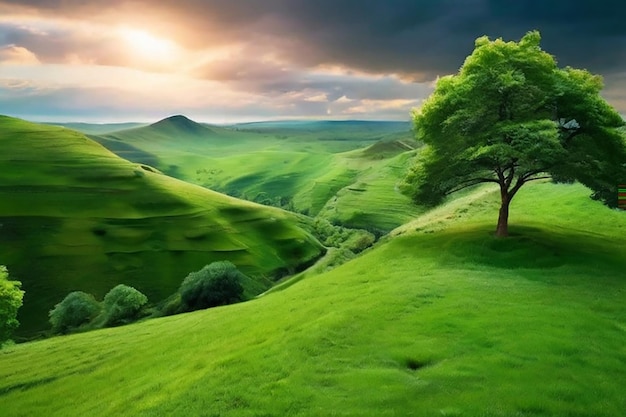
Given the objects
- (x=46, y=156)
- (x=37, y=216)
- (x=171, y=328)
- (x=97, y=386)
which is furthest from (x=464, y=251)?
(x=46, y=156)

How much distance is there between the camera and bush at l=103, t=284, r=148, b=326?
8438 centimetres

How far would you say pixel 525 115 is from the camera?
39.2m

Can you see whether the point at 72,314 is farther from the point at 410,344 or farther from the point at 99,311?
the point at 410,344

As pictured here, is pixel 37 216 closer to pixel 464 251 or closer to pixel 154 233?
pixel 154 233

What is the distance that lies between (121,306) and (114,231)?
6263 centimetres

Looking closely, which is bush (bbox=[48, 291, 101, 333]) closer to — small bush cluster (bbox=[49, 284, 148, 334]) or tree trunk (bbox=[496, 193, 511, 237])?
small bush cluster (bbox=[49, 284, 148, 334])

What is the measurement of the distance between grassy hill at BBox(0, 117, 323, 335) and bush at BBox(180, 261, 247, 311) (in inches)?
648

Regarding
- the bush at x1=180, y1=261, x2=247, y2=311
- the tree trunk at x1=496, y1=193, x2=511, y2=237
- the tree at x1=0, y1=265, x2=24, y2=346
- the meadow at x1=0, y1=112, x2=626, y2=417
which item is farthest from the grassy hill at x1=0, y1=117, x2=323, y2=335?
the tree trunk at x1=496, y1=193, x2=511, y2=237

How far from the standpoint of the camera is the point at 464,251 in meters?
37.8

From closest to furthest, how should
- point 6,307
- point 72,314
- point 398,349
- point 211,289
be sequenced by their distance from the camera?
point 398,349 → point 6,307 → point 211,289 → point 72,314

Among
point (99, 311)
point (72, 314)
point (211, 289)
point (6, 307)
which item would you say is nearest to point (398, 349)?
point (6, 307)

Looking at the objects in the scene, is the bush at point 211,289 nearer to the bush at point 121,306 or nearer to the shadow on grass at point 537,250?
the bush at point 121,306

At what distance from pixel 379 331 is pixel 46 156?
204872mm

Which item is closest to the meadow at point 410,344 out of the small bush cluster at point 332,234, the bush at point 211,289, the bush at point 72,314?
the bush at point 211,289
